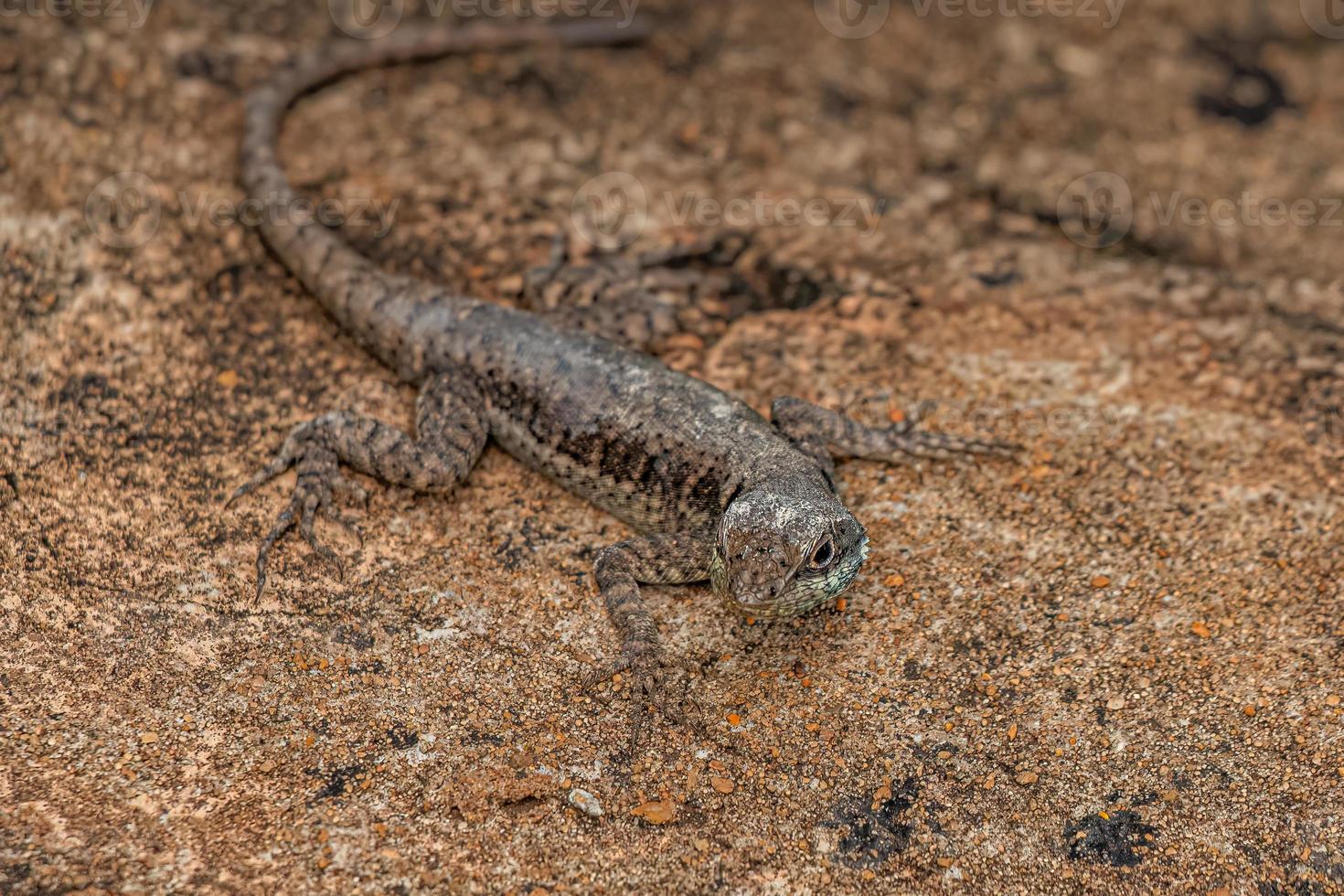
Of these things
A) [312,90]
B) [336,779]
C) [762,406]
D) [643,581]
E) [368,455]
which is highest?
[312,90]

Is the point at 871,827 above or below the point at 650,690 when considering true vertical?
below

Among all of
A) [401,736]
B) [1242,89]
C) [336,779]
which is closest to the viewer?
[336,779]

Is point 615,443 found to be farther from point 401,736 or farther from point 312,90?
point 312,90

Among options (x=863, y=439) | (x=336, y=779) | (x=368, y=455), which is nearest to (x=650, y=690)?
(x=336, y=779)

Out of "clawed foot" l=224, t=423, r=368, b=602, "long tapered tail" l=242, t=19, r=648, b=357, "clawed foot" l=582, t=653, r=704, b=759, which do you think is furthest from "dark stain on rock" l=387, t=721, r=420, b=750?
"long tapered tail" l=242, t=19, r=648, b=357

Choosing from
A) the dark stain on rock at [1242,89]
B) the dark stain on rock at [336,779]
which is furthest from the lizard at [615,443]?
the dark stain on rock at [1242,89]

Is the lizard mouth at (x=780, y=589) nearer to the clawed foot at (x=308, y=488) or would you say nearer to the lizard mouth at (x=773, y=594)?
the lizard mouth at (x=773, y=594)

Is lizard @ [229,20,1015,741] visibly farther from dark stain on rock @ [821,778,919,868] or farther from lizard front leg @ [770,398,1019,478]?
dark stain on rock @ [821,778,919,868]

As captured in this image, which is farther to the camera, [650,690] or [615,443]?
[615,443]
